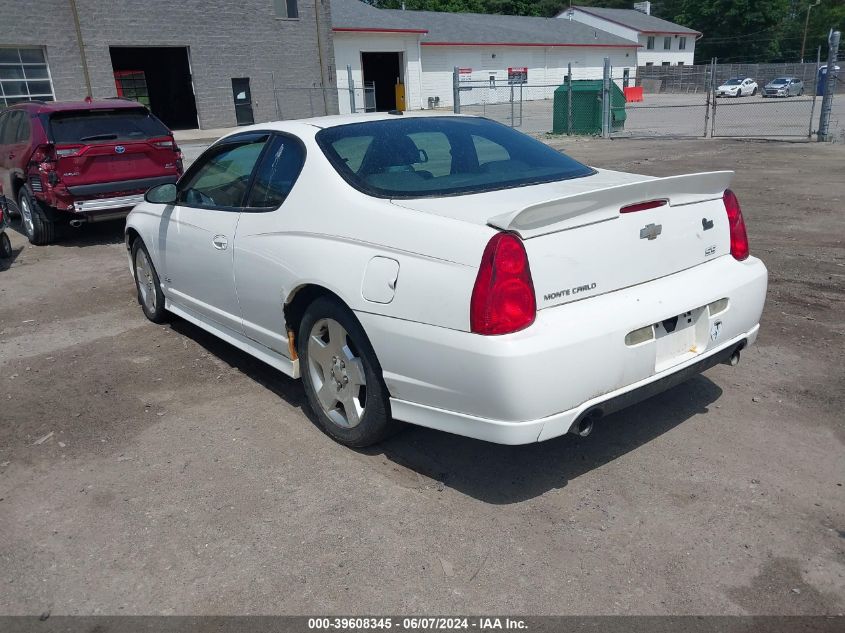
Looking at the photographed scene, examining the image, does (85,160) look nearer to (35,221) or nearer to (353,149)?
(35,221)

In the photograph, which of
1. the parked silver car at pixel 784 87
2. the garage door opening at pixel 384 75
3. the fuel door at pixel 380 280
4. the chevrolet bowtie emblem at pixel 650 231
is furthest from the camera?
the parked silver car at pixel 784 87

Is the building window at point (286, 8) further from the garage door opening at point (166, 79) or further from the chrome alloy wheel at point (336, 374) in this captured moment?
the chrome alloy wheel at point (336, 374)

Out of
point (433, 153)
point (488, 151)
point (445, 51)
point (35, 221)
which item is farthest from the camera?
point (445, 51)

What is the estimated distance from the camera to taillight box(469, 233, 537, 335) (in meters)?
2.87

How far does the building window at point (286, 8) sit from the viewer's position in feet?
106

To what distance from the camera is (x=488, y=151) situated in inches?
163

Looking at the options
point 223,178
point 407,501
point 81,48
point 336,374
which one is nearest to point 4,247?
point 223,178

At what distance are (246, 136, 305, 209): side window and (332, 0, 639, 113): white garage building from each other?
3034cm

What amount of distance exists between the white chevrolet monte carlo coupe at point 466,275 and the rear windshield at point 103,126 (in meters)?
5.29

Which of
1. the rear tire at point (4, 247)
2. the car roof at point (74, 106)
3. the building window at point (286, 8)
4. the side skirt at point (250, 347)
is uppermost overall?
the building window at point (286, 8)

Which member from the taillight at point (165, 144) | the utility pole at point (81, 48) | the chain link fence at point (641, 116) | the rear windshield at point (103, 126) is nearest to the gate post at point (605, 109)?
the chain link fence at point (641, 116)

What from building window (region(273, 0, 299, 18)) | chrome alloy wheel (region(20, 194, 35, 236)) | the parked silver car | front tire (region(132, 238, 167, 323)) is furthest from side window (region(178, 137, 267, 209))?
the parked silver car

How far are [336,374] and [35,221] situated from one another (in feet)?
24.6

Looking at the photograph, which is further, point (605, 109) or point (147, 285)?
point (605, 109)
